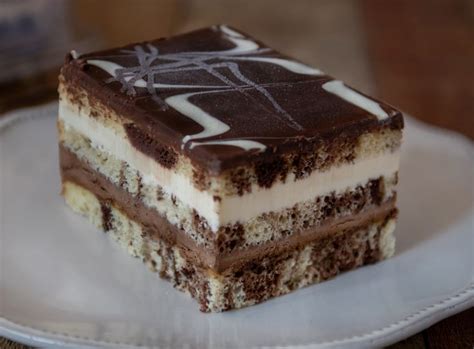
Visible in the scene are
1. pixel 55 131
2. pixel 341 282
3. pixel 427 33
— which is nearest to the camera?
pixel 341 282

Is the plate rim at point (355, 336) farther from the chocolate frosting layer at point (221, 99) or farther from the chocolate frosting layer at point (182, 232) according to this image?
the chocolate frosting layer at point (221, 99)

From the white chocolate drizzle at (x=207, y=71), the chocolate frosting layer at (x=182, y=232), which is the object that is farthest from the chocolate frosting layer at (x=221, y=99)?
the chocolate frosting layer at (x=182, y=232)

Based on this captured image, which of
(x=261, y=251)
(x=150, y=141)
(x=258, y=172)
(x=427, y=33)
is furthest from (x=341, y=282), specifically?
(x=427, y=33)

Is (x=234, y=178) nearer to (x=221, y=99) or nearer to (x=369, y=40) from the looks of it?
(x=221, y=99)

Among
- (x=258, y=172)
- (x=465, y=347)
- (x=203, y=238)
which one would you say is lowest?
(x=465, y=347)

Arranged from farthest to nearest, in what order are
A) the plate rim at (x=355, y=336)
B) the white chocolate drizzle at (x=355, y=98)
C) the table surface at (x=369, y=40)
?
the table surface at (x=369, y=40), the white chocolate drizzle at (x=355, y=98), the plate rim at (x=355, y=336)

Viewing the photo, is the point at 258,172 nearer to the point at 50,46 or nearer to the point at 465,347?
the point at 465,347

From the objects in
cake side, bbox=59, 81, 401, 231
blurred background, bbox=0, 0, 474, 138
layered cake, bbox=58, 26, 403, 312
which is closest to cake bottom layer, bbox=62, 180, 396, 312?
layered cake, bbox=58, 26, 403, 312
